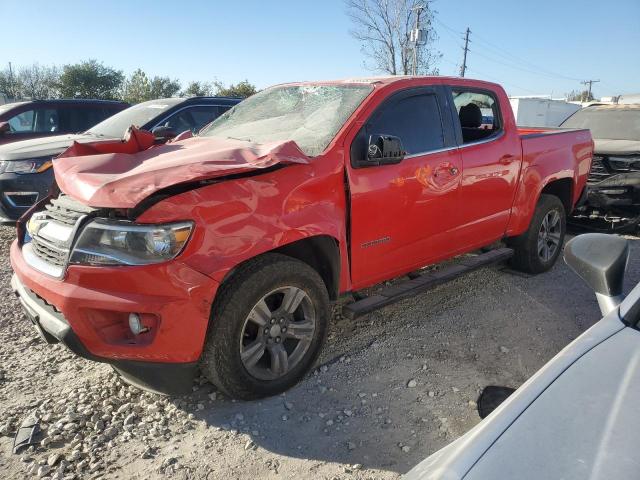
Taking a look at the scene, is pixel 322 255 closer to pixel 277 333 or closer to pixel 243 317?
pixel 277 333

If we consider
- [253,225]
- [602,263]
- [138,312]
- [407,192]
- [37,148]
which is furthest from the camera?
[37,148]

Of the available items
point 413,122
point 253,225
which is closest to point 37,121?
point 413,122

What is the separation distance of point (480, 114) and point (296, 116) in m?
1.96

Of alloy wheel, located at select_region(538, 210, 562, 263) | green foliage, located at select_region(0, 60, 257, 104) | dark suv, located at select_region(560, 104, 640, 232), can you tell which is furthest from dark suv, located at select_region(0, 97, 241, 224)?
green foliage, located at select_region(0, 60, 257, 104)

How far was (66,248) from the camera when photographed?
2.51 metres

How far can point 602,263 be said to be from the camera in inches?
75.5

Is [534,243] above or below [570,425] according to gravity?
below

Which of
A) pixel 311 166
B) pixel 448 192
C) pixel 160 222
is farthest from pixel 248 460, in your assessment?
pixel 448 192

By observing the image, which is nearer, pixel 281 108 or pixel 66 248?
pixel 66 248

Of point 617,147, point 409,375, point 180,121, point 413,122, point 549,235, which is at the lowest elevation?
point 409,375

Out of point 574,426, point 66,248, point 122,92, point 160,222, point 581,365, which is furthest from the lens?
point 122,92

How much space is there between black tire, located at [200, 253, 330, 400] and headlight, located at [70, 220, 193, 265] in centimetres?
38

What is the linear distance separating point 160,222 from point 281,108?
5.80 ft

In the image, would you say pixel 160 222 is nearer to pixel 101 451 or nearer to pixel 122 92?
pixel 101 451
